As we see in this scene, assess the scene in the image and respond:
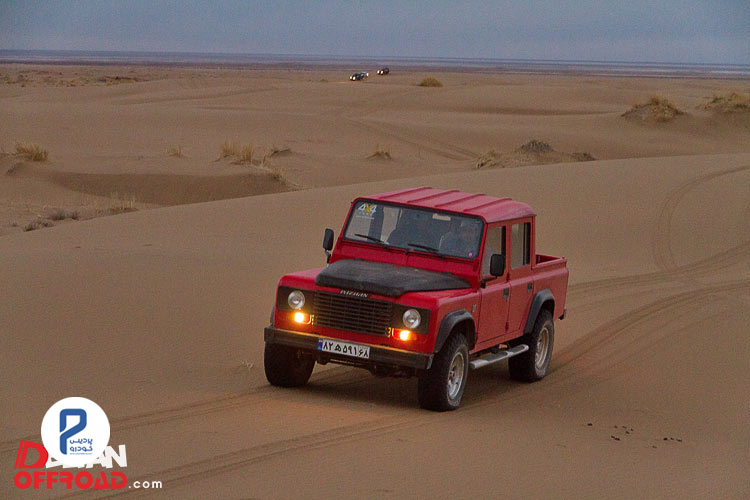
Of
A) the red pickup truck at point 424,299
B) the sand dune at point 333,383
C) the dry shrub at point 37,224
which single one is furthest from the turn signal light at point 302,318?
the dry shrub at point 37,224

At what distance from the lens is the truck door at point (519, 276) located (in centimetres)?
993

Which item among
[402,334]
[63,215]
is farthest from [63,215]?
[402,334]

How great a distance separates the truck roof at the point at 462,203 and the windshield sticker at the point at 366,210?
0.08 m

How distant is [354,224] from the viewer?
990cm

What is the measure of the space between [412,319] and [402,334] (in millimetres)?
149

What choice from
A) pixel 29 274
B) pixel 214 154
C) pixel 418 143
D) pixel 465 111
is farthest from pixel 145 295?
pixel 465 111

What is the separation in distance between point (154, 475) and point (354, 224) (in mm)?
3926

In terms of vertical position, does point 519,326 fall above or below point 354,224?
below

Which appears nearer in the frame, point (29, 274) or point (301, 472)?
point (301, 472)

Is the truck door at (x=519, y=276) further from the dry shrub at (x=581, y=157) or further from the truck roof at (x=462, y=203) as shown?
the dry shrub at (x=581, y=157)

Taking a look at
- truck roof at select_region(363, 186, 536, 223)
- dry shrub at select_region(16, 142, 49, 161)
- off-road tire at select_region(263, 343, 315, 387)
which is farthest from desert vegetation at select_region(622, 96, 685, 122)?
off-road tire at select_region(263, 343, 315, 387)

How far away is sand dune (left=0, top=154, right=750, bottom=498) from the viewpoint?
705cm

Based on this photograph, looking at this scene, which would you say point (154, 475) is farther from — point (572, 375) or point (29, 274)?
point (29, 274)

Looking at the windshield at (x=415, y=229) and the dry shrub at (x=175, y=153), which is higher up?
the windshield at (x=415, y=229)
